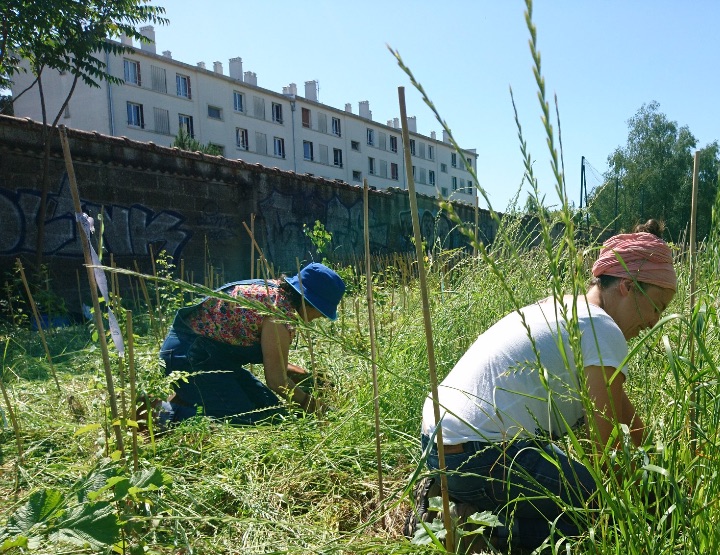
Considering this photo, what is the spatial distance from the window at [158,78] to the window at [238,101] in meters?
4.09

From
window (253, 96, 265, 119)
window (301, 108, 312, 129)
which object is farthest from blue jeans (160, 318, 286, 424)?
window (301, 108, 312, 129)

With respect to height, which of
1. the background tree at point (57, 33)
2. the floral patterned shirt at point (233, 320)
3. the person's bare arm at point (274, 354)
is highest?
the background tree at point (57, 33)

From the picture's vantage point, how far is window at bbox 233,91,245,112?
33.6m

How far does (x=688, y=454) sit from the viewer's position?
3.48ft

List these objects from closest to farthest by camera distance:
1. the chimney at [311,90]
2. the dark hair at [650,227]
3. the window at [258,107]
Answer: the dark hair at [650,227]
the window at [258,107]
the chimney at [311,90]

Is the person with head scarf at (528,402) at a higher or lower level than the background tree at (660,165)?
lower

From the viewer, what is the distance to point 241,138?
3372 centimetres

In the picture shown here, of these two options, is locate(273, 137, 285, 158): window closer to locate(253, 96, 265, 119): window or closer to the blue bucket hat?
locate(253, 96, 265, 119): window

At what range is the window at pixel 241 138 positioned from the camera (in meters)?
33.3

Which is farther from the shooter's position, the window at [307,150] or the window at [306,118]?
the window at [306,118]

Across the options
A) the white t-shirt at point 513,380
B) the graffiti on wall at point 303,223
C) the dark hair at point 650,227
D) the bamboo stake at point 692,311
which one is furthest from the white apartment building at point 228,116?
the white t-shirt at point 513,380

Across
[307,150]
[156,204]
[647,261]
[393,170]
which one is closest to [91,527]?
[647,261]

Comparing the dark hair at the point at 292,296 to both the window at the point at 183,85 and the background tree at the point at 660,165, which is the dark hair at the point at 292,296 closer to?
the background tree at the point at 660,165

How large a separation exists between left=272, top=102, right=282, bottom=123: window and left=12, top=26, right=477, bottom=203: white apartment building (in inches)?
2.2
